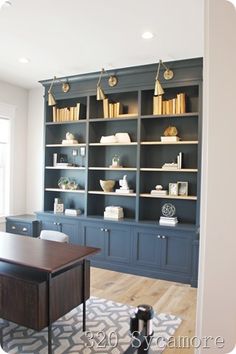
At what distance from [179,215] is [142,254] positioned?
30.5 inches

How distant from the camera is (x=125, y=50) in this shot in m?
3.45

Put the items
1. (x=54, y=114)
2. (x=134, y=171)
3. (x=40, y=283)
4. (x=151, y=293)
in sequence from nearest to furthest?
1. (x=40, y=283)
2. (x=151, y=293)
3. (x=134, y=171)
4. (x=54, y=114)

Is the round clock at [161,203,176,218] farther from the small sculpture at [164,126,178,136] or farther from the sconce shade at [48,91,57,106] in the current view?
the sconce shade at [48,91,57,106]

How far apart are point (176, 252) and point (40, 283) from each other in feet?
7.12

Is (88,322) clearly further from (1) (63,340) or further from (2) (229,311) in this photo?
(2) (229,311)

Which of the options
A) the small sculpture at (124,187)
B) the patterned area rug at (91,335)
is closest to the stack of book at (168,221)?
the small sculpture at (124,187)

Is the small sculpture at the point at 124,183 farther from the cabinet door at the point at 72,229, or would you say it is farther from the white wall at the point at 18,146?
the white wall at the point at 18,146

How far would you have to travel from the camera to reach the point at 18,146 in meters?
5.17

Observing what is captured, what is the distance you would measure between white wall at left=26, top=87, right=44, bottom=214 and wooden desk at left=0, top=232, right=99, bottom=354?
9.07ft

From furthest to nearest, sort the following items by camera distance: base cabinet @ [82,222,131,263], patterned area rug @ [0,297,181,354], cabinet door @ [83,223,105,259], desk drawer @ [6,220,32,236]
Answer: desk drawer @ [6,220,32,236] < cabinet door @ [83,223,105,259] < base cabinet @ [82,222,131,263] < patterned area rug @ [0,297,181,354]

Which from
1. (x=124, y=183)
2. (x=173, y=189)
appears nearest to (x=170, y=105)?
(x=173, y=189)

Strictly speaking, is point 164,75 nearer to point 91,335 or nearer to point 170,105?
point 170,105

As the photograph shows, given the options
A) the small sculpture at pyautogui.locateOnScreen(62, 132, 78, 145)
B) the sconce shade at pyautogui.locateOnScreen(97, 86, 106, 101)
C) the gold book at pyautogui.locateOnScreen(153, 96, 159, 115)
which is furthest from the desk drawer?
the gold book at pyautogui.locateOnScreen(153, 96, 159, 115)

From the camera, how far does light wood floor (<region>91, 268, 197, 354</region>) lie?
291 cm
